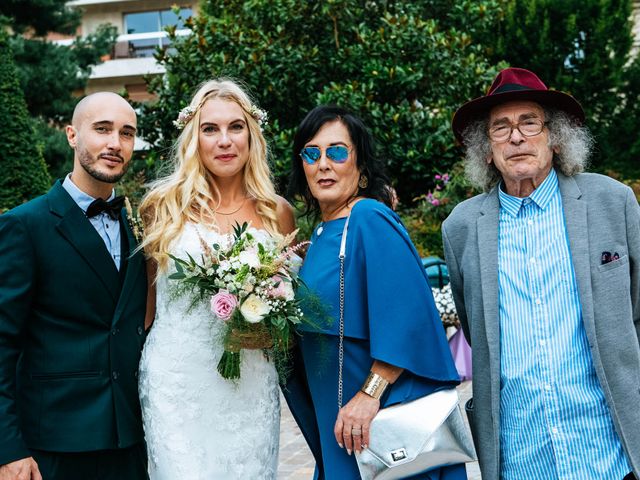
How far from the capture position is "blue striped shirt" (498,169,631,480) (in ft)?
9.49

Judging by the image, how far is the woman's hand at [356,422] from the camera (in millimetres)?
3000

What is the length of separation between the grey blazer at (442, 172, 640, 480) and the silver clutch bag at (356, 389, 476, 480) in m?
0.16

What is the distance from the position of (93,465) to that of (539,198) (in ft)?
7.82

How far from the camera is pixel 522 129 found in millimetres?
3223

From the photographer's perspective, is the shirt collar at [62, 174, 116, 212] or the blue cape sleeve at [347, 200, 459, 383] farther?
the shirt collar at [62, 174, 116, 212]

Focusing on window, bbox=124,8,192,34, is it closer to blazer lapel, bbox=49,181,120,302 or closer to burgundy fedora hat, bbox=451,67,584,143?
blazer lapel, bbox=49,181,120,302

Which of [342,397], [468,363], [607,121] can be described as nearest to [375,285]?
[342,397]

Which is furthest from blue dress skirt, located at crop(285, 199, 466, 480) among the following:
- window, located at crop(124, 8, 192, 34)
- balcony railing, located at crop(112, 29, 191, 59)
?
window, located at crop(124, 8, 192, 34)

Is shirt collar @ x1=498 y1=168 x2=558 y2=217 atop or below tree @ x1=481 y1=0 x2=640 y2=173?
below

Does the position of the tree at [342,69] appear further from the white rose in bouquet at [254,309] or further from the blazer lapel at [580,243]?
the blazer lapel at [580,243]

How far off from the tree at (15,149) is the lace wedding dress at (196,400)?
8917mm

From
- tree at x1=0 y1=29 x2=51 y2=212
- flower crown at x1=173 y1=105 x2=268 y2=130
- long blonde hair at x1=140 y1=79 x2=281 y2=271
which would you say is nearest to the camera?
long blonde hair at x1=140 y1=79 x2=281 y2=271

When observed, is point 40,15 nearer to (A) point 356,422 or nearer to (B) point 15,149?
(B) point 15,149

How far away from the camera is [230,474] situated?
3604 millimetres
